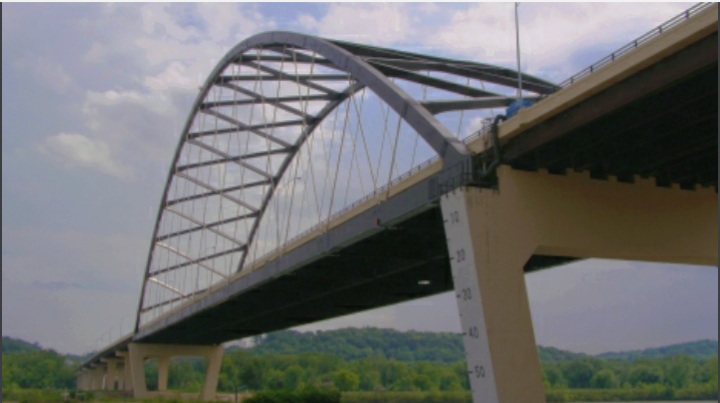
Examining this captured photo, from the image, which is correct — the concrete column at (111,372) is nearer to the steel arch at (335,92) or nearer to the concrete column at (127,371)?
the concrete column at (127,371)

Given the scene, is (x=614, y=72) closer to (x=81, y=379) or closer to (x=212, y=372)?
(x=212, y=372)

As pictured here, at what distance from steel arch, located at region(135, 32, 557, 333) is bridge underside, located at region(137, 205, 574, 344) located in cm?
338

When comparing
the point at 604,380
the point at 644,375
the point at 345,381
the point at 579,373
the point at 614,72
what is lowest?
the point at 604,380

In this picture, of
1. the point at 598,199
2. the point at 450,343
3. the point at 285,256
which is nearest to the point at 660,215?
the point at 598,199

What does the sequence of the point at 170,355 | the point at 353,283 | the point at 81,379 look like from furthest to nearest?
the point at 81,379, the point at 170,355, the point at 353,283

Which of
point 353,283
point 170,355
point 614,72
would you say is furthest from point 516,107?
point 170,355

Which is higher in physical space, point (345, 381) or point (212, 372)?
point (345, 381)

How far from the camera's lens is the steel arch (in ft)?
86.2

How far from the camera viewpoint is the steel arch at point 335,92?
26.3 meters

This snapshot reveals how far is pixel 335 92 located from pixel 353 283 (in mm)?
12604

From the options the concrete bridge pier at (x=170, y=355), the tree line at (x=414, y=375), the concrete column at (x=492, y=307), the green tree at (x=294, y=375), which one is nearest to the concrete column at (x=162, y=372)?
the concrete bridge pier at (x=170, y=355)

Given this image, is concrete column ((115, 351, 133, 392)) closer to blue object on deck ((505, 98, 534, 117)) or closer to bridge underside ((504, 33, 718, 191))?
blue object on deck ((505, 98, 534, 117))

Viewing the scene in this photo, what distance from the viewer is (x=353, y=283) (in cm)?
4178

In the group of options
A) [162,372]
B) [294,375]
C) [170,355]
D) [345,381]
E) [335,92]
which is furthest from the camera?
[294,375]
